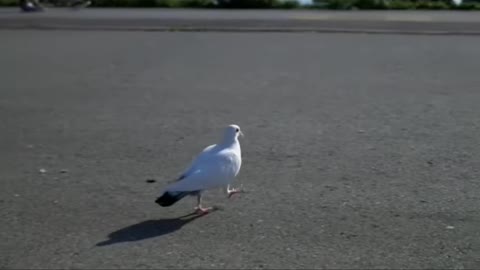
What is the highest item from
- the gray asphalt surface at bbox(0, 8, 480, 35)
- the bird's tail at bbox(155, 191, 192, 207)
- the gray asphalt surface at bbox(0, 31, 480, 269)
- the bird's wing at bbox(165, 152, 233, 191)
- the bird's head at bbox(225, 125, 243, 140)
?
the bird's head at bbox(225, 125, 243, 140)

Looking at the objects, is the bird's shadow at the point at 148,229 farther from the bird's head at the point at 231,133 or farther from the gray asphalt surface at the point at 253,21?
the gray asphalt surface at the point at 253,21

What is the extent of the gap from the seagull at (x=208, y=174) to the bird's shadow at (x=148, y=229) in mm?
163

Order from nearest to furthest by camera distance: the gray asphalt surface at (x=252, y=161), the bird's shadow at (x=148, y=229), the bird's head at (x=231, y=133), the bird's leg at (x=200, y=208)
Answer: the gray asphalt surface at (x=252, y=161) → the bird's shadow at (x=148, y=229) → the bird's leg at (x=200, y=208) → the bird's head at (x=231, y=133)

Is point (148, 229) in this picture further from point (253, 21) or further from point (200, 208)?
point (253, 21)

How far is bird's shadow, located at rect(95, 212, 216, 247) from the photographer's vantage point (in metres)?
6.07

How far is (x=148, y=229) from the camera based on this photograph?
248 inches

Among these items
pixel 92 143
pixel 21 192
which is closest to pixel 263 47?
pixel 92 143

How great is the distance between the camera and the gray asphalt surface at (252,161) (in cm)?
587

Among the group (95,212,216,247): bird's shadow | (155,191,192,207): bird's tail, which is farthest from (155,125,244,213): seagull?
(95,212,216,247): bird's shadow

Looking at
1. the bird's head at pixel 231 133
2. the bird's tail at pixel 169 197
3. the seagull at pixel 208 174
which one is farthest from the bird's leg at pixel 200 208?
the bird's head at pixel 231 133

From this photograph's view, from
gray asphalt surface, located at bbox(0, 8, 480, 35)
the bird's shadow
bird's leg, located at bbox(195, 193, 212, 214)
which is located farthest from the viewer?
gray asphalt surface, located at bbox(0, 8, 480, 35)

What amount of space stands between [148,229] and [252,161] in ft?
7.34

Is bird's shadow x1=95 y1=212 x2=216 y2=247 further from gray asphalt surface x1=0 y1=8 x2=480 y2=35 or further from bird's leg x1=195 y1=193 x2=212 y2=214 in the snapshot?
gray asphalt surface x1=0 y1=8 x2=480 y2=35

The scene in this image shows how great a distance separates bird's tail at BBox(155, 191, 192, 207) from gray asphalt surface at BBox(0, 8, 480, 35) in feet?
54.3
